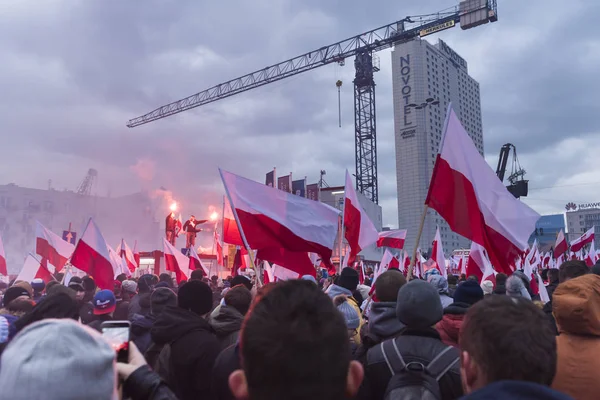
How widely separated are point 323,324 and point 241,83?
9475 centimetres

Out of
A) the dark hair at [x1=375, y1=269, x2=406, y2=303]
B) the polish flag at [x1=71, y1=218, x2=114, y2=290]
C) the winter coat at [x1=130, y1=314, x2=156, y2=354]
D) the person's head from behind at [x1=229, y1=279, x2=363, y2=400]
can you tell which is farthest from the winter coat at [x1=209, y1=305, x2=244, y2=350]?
the polish flag at [x1=71, y1=218, x2=114, y2=290]

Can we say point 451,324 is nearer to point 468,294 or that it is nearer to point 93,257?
point 468,294

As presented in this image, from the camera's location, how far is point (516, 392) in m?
1.26

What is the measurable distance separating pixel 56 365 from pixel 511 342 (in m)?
1.62

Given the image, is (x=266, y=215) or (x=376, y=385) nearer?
(x=376, y=385)

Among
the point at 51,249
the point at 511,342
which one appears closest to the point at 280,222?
the point at 511,342

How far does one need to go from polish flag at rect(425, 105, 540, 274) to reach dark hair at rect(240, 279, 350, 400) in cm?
450

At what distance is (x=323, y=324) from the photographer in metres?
1.54

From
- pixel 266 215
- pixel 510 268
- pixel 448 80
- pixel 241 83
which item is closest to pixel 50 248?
pixel 266 215

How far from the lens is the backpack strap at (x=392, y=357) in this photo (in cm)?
282

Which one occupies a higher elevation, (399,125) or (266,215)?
(399,125)

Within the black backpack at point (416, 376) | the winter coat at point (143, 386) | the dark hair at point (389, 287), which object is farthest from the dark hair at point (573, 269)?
the winter coat at point (143, 386)

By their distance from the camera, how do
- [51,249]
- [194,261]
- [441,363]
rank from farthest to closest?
[194,261] < [51,249] < [441,363]

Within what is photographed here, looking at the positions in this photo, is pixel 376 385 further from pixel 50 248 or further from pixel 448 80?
pixel 448 80
